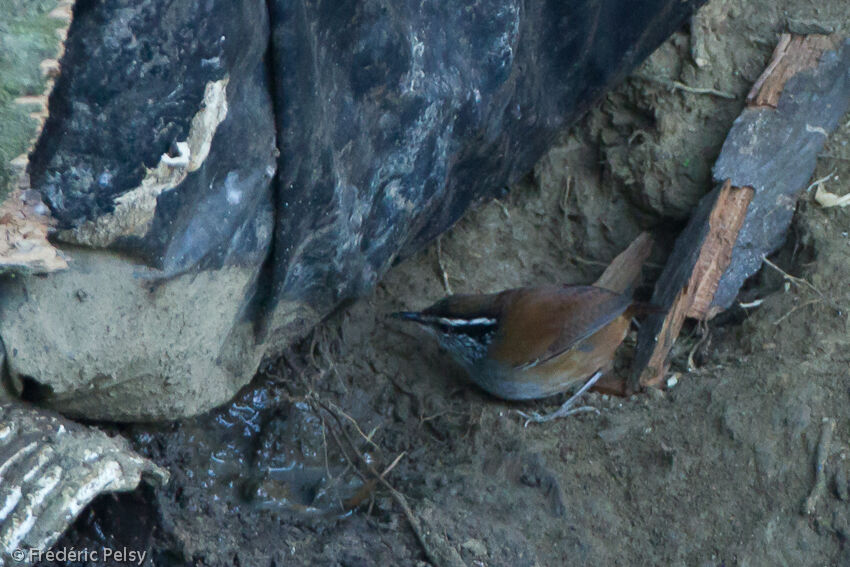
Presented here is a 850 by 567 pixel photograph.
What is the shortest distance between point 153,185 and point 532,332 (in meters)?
2.03

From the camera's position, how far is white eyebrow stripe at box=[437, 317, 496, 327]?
390 centimetres

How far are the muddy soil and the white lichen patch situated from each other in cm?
93

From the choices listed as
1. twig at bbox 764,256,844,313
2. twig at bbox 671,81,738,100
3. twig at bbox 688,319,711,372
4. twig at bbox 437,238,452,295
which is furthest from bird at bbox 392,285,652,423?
twig at bbox 671,81,738,100

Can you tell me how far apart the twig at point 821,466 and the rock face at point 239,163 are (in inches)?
68.3

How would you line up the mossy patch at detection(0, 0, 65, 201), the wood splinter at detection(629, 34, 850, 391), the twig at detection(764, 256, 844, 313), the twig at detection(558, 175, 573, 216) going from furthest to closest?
the twig at detection(558, 175, 573, 216)
the wood splinter at detection(629, 34, 850, 391)
the twig at detection(764, 256, 844, 313)
the mossy patch at detection(0, 0, 65, 201)

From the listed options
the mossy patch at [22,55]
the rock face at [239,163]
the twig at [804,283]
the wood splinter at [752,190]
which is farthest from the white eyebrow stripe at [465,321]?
the mossy patch at [22,55]

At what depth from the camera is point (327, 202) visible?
2.96 meters

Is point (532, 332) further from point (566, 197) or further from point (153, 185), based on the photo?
point (153, 185)

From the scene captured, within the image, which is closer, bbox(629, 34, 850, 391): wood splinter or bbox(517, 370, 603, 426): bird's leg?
bbox(517, 370, 603, 426): bird's leg

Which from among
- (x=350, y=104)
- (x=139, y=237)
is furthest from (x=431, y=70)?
(x=139, y=237)

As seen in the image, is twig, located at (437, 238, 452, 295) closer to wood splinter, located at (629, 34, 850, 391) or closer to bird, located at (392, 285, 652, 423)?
bird, located at (392, 285, 652, 423)

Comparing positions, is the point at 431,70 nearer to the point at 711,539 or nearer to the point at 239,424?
the point at 239,424

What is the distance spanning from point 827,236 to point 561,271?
1291mm

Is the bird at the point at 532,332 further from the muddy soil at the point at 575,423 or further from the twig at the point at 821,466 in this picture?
the twig at the point at 821,466
